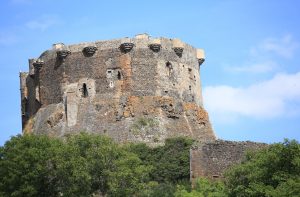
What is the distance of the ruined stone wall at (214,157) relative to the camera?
62625 millimetres

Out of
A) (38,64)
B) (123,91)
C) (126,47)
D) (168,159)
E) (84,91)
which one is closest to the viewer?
(168,159)

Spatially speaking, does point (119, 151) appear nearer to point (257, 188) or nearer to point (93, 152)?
point (93, 152)

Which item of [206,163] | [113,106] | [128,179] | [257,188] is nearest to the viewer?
[257,188]

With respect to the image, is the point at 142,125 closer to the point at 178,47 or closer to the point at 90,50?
the point at 90,50

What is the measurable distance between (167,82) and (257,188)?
2588 cm

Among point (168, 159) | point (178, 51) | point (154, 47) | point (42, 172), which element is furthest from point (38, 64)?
point (42, 172)

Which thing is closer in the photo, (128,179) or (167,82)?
(128,179)

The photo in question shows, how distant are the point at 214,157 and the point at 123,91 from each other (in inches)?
547

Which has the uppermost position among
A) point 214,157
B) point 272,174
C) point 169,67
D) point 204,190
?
point 169,67

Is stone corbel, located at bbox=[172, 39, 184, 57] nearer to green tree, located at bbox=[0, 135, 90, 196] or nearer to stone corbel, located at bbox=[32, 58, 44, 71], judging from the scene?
stone corbel, located at bbox=[32, 58, 44, 71]

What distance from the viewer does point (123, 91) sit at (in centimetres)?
7494

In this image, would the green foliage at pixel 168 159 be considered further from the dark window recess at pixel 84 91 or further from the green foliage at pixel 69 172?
the dark window recess at pixel 84 91

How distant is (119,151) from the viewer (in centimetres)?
5816

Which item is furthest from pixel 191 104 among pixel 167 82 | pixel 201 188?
pixel 201 188
